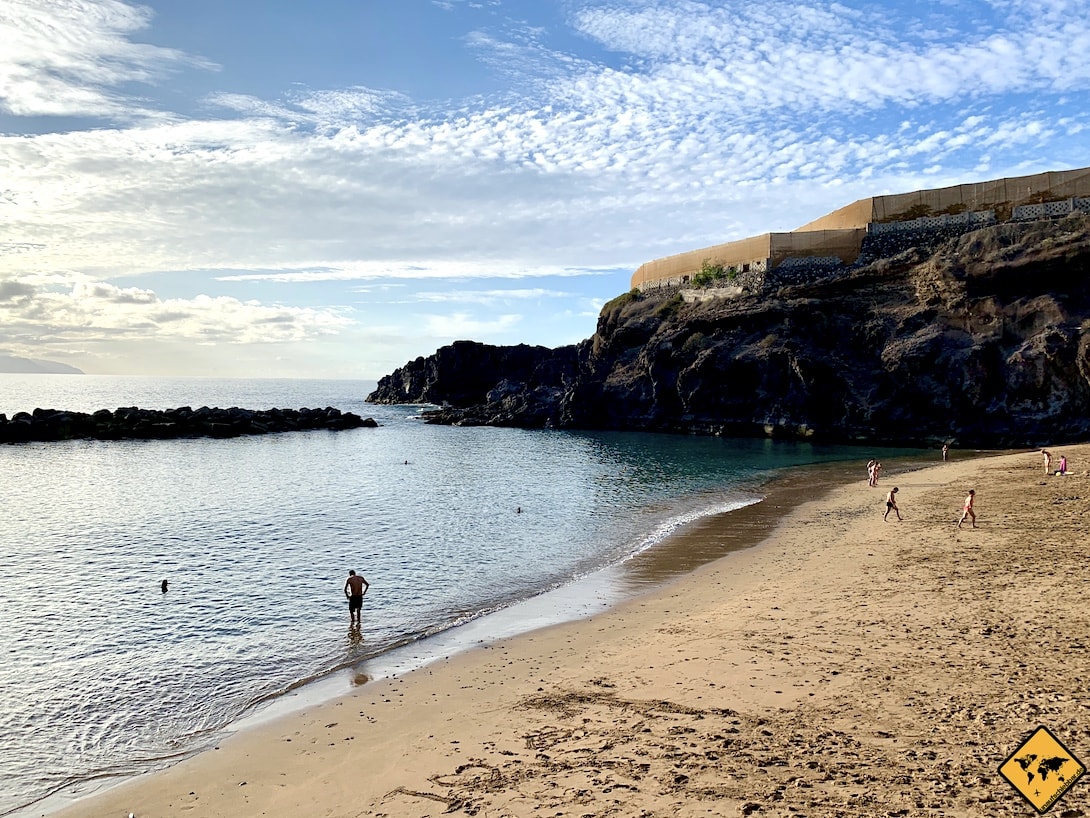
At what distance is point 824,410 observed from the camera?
248 ft

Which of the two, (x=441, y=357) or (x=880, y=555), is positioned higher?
(x=441, y=357)

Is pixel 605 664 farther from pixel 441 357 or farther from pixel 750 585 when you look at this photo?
pixel 441 357

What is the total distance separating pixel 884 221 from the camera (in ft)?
265

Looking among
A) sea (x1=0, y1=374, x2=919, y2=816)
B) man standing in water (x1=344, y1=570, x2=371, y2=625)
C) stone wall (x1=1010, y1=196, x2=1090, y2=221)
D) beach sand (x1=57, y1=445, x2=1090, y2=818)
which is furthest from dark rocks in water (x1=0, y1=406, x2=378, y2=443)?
stone wall (x1=1010, y1=196, x2=1090, y2=221)

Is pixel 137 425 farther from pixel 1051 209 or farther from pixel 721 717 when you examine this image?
pixel 1051 209

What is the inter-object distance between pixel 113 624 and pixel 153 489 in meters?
29.8

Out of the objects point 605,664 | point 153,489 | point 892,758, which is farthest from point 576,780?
point 153,489

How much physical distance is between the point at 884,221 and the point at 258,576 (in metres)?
79.0

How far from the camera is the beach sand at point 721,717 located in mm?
8773

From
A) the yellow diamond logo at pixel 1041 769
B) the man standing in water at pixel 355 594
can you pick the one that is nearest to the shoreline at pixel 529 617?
the man standing in water at pixel 355 594

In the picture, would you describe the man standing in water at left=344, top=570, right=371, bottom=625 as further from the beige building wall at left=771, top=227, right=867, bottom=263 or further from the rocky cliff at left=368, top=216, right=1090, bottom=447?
the beige building wall at left=771, top=227, right=867, bottom=263

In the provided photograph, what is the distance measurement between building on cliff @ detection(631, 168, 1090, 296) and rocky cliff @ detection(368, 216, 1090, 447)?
3252 millimetres

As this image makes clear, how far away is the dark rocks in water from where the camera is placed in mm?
77438

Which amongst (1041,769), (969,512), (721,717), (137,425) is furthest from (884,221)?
(137,425)
